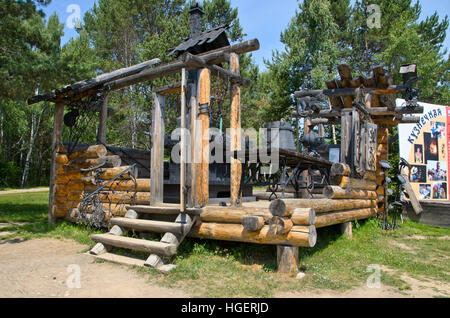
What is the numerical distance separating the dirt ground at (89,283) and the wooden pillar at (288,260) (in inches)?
24.6

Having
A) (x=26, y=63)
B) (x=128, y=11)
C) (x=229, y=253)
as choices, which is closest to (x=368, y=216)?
(x=229, y=253)

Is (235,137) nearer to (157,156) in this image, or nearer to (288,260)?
(157,156)

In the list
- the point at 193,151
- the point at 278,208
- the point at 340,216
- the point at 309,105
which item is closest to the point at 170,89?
the point at 193,151

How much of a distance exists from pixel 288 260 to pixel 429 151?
10.1 m

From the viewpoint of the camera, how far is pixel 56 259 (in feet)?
18.2

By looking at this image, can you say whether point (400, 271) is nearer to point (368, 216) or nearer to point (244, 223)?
point (244, 223)

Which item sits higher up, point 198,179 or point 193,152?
point 193,152

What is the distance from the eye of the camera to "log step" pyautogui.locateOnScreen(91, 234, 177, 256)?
489 centimetres

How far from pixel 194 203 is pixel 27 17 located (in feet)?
25.8

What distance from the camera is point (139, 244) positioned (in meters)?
5.16

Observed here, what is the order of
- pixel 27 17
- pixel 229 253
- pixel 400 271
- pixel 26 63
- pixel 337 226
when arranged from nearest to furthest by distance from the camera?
pixel 400 271, pixel 229 253, pixel 337 226, pixel 26 63, pixel 27 17

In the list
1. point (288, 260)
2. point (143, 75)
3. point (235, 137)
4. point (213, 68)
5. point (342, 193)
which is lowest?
point (288, 260)

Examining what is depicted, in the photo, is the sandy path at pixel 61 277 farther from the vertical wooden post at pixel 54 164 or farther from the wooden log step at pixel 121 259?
the vertical wooden post at pixel 54 164

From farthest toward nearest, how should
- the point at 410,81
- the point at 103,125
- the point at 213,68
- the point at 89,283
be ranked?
1. the point at 103,125
2. the point at 410,81
3. the point at 213,68
4. the point at 89,283
